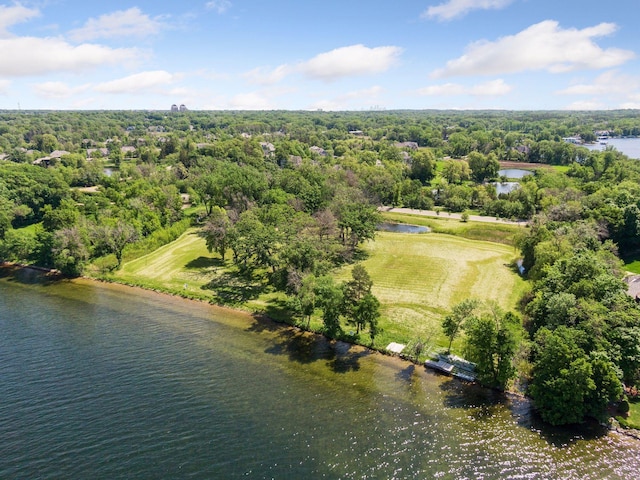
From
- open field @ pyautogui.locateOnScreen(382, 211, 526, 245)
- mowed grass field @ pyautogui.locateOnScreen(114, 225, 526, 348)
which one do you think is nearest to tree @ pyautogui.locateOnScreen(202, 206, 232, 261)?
mowed grass field @ pyautogui.locateOnScreen(114, 225, 526, 348)

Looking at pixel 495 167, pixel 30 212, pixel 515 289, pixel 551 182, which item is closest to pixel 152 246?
pixel 30 212

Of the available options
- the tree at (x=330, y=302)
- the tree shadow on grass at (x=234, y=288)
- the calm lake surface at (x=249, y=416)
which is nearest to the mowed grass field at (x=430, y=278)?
the tree at (x=330, y=302)

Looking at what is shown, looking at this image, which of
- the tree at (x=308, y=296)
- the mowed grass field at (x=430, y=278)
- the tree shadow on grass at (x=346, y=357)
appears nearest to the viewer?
the tree shadow on grass at (x=346, y=357)

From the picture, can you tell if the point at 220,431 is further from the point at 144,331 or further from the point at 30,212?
the point at 30,212

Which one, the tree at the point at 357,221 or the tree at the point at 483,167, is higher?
the tree at the point at 483,167

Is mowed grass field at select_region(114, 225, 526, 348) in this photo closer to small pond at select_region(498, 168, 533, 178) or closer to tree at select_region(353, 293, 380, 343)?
tree at select_region(353, 293, 380, 343)

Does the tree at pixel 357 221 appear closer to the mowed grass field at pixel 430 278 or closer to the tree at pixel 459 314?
the mowed grass field at pixel 430 278
